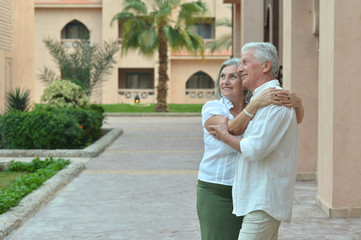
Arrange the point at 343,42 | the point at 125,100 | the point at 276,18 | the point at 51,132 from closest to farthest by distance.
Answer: the point at 343,42, the point at 51,132, the point at 276,18, the point at 125,100

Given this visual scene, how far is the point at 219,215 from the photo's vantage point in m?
3.35

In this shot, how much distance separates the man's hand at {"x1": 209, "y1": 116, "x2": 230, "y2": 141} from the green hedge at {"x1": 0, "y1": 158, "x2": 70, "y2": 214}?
3949 millimetres

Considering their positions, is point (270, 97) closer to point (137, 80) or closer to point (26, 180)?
point (26, 180)

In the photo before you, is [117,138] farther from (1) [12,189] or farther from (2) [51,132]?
(1) [12,189]

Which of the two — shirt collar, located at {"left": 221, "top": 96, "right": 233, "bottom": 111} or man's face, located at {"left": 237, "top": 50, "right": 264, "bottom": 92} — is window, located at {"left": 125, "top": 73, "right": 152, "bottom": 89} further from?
man's face, located at {"left": 237, "top": 50, "right": 264, "bottom": 92}

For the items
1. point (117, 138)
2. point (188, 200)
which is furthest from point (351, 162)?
point (117, 138)

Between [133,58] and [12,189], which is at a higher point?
[133,58]

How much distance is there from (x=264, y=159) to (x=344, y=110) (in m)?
4.03

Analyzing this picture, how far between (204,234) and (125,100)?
129 ft

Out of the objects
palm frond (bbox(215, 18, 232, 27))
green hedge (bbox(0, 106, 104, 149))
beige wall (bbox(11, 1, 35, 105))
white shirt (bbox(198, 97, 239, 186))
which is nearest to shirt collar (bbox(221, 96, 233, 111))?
white shirt (bbox(198, 97, 239, 186))


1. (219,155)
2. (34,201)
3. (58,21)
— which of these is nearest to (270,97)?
(219,155)

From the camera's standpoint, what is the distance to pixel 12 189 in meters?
7.61

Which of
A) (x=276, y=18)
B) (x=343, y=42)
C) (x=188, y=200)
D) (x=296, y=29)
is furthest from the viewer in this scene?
(x=276, y=18)

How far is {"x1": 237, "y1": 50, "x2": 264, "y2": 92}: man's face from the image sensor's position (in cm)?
302
